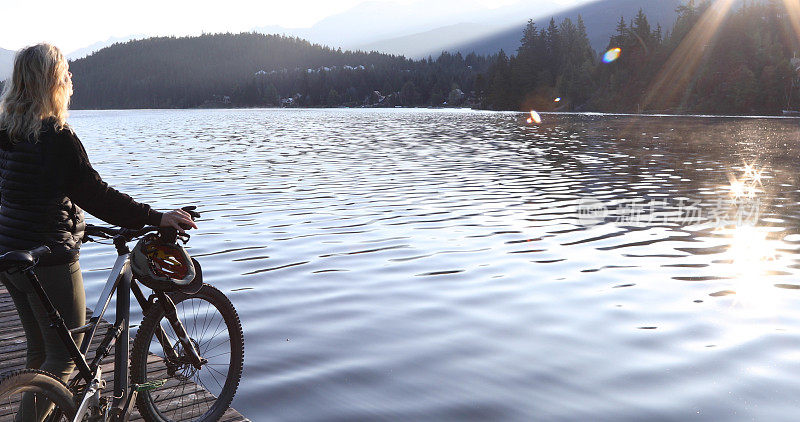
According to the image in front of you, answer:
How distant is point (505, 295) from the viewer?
10.5 m

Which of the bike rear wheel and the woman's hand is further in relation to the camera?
the woman's hand

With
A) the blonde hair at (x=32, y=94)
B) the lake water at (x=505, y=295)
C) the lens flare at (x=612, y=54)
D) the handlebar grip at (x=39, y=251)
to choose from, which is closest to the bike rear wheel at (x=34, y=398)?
the handlebar grip at (x=39, y=251)

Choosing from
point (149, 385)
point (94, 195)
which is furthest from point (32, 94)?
point (149, 385)

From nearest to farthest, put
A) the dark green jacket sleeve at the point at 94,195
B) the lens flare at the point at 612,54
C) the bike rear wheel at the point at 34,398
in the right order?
the bike rear wheel at the point at 34,398
the dark green jacket sleeve at the point at 94,195
the lens flare at the point at 612,54

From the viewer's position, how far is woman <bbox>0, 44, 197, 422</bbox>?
170 inches

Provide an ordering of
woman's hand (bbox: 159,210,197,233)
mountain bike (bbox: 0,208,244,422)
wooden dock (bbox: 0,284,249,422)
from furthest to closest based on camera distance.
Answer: wooden dock (bbox: 0,284,249,422), woman's hand (bbox: 159,210,197,233), mountain bike (bbox: 0,208,244,422)

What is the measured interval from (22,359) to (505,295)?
638cm

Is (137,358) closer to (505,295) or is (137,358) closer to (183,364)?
(183,364)

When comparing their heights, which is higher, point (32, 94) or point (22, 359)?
point (32, 94)

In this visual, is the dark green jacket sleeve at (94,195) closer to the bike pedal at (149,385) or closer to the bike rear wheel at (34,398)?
the bike rear wheel at (34,398)

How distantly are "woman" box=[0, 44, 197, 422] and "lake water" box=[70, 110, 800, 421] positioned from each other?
257cm

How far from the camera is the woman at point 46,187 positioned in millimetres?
4328

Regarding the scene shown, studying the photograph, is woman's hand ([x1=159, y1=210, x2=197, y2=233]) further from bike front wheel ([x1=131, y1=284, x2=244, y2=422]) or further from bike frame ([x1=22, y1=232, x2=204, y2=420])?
bike front wheel ([x1=131, y1=284, x2=244, y2=422])

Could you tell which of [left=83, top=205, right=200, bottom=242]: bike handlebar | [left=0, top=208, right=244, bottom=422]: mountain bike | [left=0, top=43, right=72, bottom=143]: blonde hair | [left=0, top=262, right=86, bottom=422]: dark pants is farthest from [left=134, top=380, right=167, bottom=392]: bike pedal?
[left=0, top=43, right=72, bottom=143]: blonde hair
